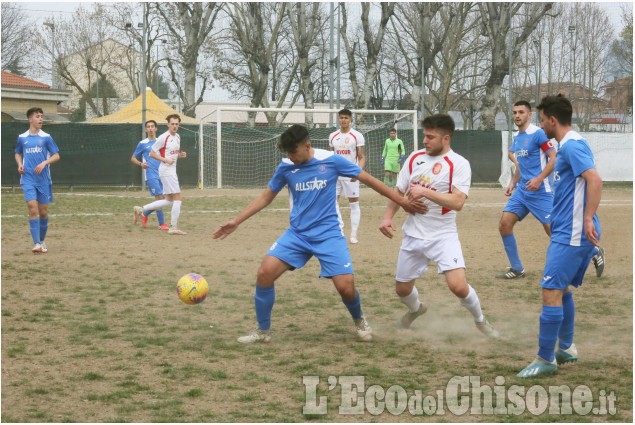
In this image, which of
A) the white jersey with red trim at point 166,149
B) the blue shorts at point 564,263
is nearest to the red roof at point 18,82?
the white jersey with red trim at point 166,149

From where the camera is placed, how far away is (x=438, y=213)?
6.93 metres

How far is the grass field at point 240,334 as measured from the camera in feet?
17.5

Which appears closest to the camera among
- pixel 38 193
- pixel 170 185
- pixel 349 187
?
pixel 38 193

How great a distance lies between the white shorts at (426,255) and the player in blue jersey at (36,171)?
688cm

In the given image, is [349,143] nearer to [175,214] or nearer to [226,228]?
[175,214]

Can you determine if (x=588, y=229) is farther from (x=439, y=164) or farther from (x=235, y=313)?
(x=235, y=313)

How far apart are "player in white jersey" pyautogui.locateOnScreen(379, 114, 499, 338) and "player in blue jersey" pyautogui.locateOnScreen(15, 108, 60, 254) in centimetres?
681

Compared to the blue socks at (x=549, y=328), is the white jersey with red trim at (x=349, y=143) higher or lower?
higher

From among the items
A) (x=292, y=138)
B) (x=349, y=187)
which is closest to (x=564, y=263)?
(x=292, y=138)

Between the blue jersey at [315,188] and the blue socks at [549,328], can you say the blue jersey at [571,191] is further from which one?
the blue jersey at [315,188]

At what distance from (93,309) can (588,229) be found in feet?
15.5

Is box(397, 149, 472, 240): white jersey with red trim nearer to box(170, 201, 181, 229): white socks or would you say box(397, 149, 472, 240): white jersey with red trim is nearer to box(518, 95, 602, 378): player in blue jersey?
box(518, 95, 602, 378): player in blue jersey

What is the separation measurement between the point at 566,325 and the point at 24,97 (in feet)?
118

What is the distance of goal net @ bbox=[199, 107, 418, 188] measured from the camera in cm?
2838
